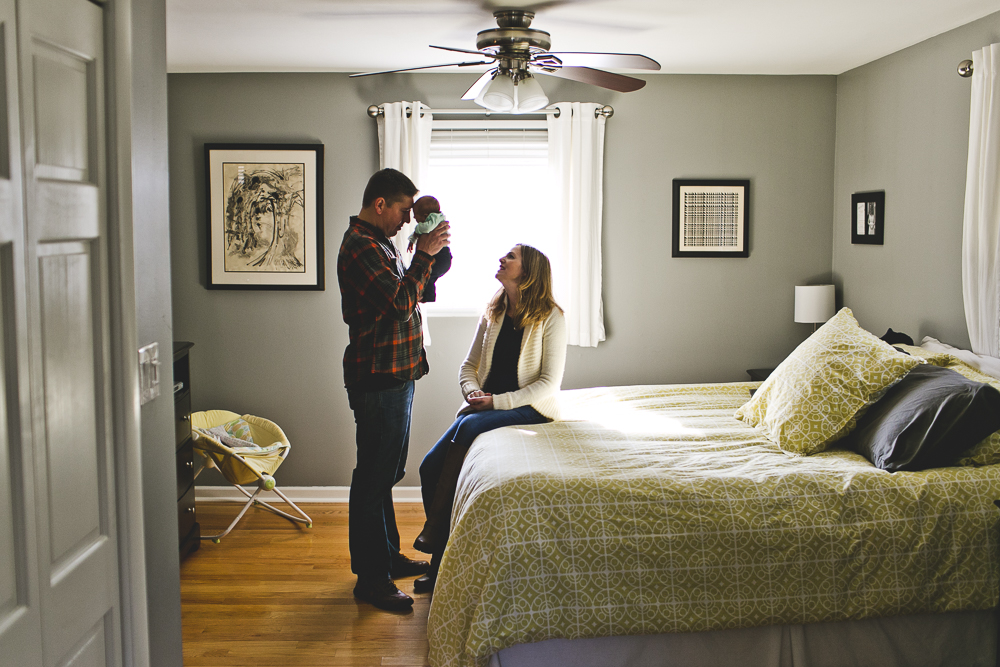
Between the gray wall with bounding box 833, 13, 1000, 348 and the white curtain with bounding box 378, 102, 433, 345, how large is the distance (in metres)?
2.29

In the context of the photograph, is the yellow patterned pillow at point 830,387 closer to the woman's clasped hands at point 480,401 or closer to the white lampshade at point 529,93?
the woman's clasped hands at point 480,401

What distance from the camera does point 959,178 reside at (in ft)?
10.8

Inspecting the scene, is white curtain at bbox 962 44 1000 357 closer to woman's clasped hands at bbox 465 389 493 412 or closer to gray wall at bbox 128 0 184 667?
woman's clasped hands at bbox 465 389 493 412

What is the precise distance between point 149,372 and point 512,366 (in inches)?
69.9

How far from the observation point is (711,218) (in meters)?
4.27

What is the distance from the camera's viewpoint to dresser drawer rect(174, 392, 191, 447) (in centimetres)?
339

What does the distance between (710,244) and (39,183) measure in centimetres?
363

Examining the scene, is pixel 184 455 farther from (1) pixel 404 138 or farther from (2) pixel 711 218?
(2) pixel 711 218

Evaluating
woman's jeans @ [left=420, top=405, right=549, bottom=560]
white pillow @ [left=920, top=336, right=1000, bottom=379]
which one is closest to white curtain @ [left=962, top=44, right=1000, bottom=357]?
white pillow @ [left=920, top=336, right=1000, bottom=379]

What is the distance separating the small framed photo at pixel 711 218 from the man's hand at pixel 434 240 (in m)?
1.77

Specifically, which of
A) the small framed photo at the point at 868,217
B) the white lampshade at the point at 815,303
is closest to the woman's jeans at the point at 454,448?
the white lampshade at the point at 815,303

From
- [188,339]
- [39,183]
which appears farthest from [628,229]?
[39,183]

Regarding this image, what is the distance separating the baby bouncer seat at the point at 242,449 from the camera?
3.57 m

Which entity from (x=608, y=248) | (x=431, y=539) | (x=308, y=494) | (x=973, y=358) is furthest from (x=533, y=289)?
(x=308, y=494)
